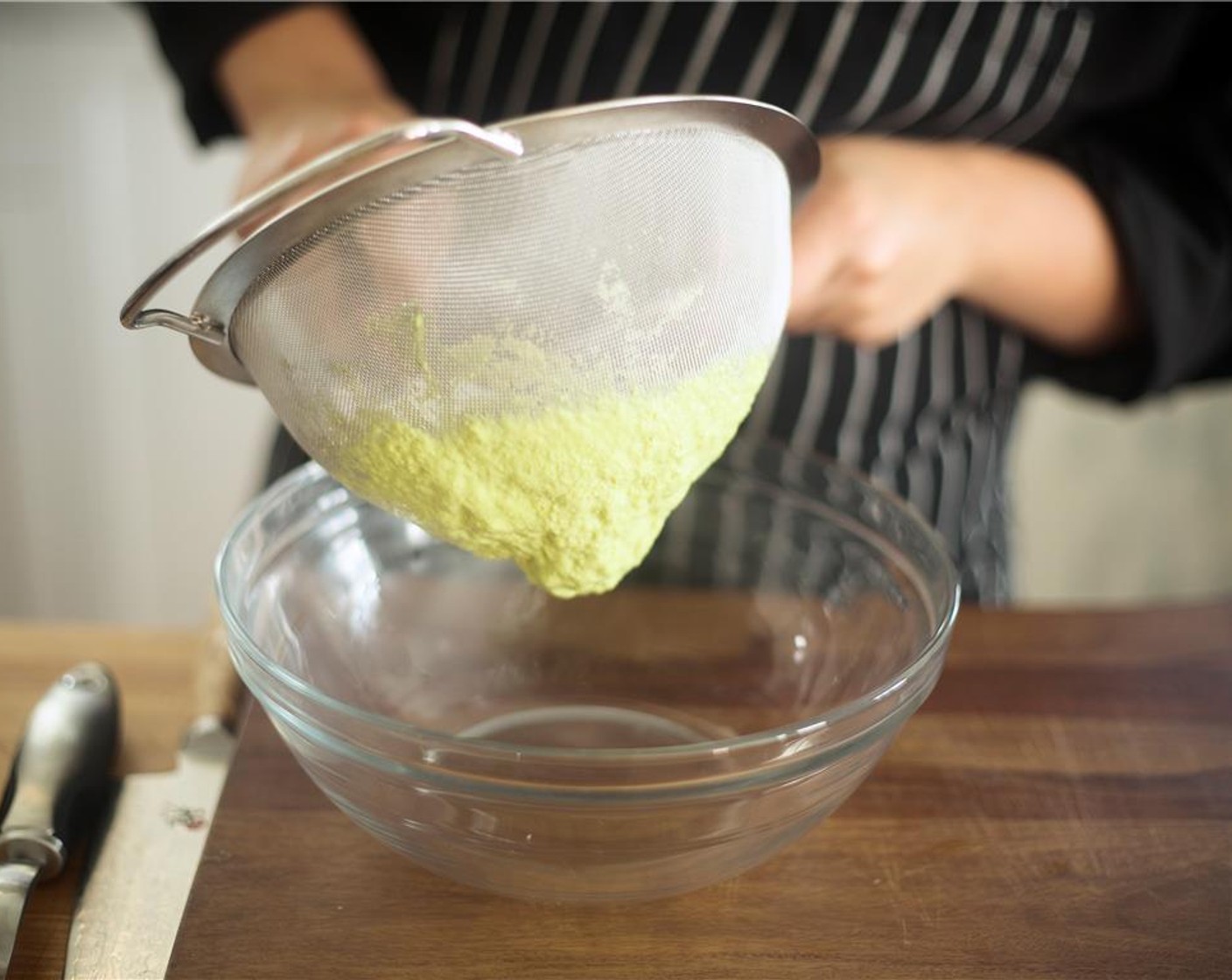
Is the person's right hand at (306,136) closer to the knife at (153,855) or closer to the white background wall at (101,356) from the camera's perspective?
the knife at (153,855)

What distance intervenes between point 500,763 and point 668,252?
0.23m

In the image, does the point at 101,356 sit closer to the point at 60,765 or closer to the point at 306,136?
the point at 306,136

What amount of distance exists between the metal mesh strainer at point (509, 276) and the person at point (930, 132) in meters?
0.26

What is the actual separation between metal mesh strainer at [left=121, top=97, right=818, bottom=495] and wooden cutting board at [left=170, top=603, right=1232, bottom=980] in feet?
0.69

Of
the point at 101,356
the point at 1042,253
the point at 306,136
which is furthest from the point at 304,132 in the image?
the point at 101,356

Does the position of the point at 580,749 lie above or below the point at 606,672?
above

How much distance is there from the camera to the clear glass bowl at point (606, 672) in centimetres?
54

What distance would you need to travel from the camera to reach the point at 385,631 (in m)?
0.78

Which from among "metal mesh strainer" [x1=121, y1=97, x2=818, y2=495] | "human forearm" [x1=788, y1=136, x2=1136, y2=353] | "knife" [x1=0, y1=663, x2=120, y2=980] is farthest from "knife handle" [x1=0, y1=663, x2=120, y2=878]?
"human forearm" [x1=788, y1=136, x2=1136, y2=353]

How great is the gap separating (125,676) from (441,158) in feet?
1.34

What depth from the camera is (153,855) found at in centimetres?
62

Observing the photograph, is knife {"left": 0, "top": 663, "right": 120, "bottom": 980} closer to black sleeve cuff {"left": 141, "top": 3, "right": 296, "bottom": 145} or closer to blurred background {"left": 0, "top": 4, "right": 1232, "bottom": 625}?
black sleeve cuff {"left": 141, "top": 3, "right": 296, "bottom": 145}

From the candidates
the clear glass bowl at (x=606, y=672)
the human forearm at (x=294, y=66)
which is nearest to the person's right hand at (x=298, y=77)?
the human forearm at (x=294, y=66)

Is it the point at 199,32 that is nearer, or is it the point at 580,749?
the point at 580,749
